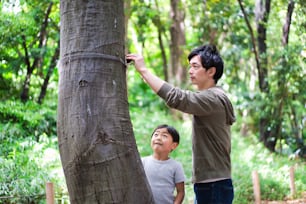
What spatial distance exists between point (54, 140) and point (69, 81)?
21.0ft

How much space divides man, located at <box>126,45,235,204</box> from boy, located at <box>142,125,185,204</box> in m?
0.52

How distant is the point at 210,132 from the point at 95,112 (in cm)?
77

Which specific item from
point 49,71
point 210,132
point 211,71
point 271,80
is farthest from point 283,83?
point 210,132

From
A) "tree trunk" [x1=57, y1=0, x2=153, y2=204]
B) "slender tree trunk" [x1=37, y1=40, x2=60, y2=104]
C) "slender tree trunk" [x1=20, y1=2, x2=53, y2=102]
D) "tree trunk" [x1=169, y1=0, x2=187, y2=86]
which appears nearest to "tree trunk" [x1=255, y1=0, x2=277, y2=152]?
"tree trunk" [x1=169, y1=0, x2=187, y2=86]

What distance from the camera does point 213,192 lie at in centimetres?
292

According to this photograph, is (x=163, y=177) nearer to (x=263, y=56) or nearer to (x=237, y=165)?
(x=237, y=165)

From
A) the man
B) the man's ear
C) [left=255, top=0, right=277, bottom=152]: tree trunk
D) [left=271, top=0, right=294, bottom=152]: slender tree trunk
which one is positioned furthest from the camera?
[left=255, top=0, right=277, bottom=152]: tree trunk

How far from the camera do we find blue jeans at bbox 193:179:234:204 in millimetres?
2914

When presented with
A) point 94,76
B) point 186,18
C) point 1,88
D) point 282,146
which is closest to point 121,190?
point 94,76

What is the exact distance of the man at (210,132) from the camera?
9.41 ft

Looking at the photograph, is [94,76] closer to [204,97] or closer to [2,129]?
[204,97]

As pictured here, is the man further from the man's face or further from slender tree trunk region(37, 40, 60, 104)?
slender tree trunk region(37, 40, 60, 104)

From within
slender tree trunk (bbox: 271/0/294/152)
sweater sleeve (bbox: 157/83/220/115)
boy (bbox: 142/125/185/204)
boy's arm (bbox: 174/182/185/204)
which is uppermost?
slender tree trunk (bbox: 271/0/294/152)

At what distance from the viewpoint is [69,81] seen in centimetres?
255
